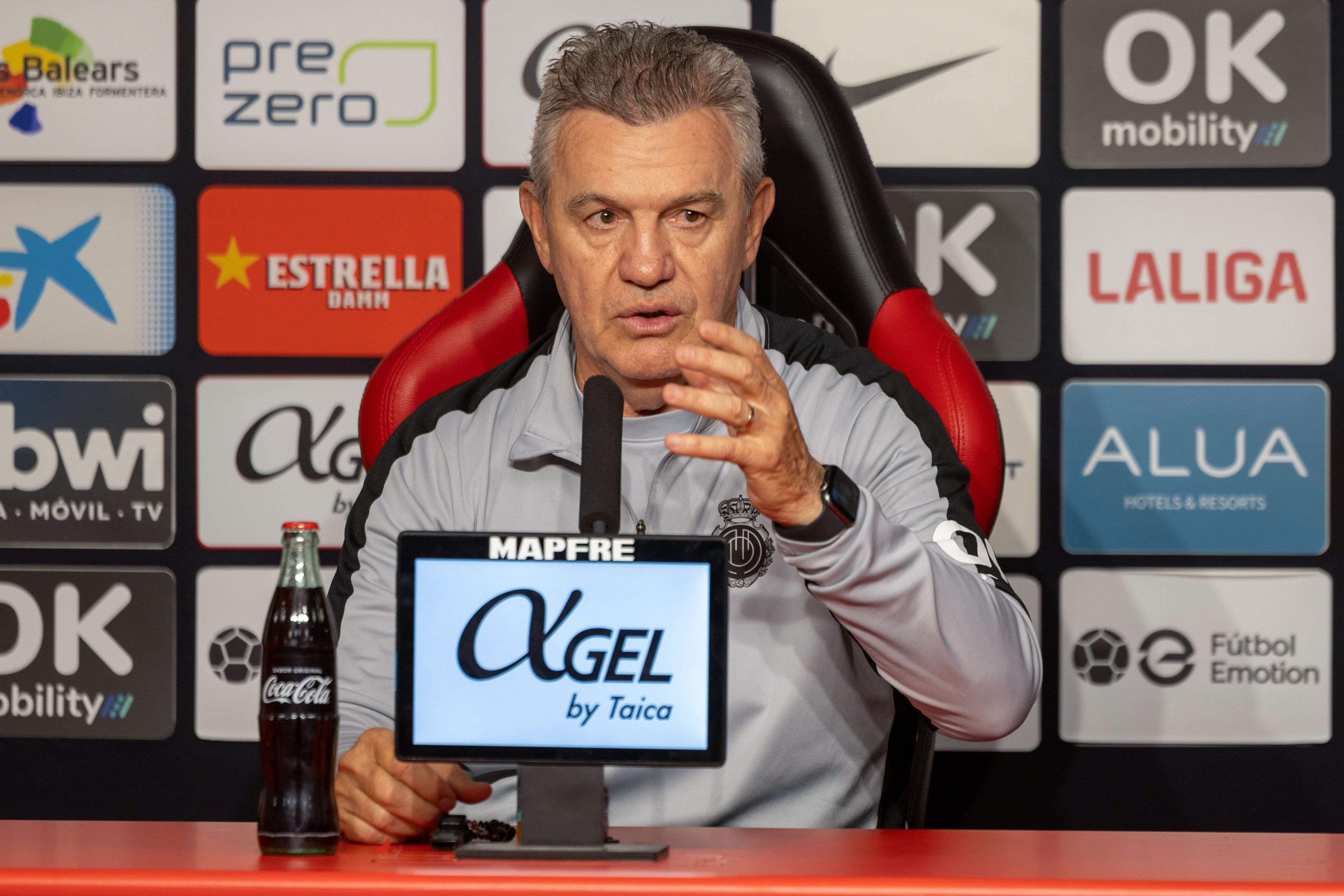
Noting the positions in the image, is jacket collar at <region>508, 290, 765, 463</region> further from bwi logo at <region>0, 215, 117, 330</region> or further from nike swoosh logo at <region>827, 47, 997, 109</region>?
bwi logo at <region>0, 215, 117, 330</region>

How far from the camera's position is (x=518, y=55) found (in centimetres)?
208

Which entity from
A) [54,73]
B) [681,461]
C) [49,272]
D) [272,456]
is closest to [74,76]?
[54,73]

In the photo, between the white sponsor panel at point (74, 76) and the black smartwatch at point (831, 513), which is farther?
the white sponsor panel at point (74, 76)

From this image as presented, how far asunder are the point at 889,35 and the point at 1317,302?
2.66 ft

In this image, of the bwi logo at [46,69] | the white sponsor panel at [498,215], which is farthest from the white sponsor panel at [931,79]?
the bwi logo at [46,69]

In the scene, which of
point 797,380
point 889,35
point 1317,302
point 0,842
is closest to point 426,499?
point 797,380

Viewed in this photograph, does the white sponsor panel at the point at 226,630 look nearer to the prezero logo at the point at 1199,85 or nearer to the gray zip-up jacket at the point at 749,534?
the gray zip-up jacket at the point at 749,534

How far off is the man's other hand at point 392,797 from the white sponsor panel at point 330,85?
1.40 m

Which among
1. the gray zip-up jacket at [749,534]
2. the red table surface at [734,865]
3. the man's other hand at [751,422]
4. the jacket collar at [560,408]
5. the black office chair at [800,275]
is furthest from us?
the black office chair at [800,275]

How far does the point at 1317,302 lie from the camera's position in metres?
2.05

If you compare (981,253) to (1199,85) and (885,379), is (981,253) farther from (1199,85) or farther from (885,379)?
(885,379)

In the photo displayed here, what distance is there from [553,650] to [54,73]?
5.90 ft

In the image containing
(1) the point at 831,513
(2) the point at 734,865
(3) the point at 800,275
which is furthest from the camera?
(3) the point at 800,275

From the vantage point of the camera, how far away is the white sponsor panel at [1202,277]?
205cm
